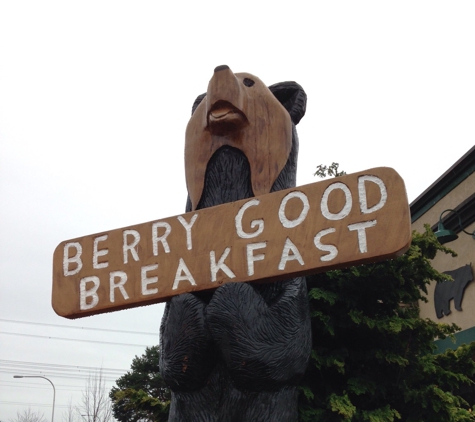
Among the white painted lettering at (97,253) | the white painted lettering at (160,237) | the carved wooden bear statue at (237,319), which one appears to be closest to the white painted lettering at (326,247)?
the carved wooden bear statue at (237,319)

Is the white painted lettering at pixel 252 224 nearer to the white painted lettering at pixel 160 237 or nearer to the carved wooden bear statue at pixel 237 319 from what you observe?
the carved wooden bear statue at pixel 237 319

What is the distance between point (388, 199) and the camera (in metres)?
2.66

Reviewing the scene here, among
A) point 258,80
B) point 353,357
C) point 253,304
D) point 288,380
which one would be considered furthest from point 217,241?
point 353,357

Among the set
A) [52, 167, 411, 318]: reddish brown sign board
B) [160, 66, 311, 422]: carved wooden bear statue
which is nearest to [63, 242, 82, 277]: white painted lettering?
[52, 167, 411, 318]: reddish brown sign board

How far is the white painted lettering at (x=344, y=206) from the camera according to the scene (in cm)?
271

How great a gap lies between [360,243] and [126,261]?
1.18 metres

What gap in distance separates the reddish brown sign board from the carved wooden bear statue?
0.11m

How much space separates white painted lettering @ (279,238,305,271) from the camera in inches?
106

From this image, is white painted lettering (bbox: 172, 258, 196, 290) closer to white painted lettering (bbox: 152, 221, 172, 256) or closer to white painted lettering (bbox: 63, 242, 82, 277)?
white painted lettering (bbox: 152, 221, 172, 256)

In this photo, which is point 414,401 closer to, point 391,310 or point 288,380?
point 391,310

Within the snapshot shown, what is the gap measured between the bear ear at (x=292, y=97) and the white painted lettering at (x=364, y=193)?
1014mm

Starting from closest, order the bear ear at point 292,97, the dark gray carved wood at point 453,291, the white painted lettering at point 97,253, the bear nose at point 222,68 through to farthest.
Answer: the white painted lettering at point 97,253, the bear nose at point 222,68, the bear ear at point 292,97, the dark gray carved wood at point 453,291

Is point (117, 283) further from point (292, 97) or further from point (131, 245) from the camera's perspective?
point (292, 97)

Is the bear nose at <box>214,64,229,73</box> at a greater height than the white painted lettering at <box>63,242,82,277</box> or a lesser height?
greater
